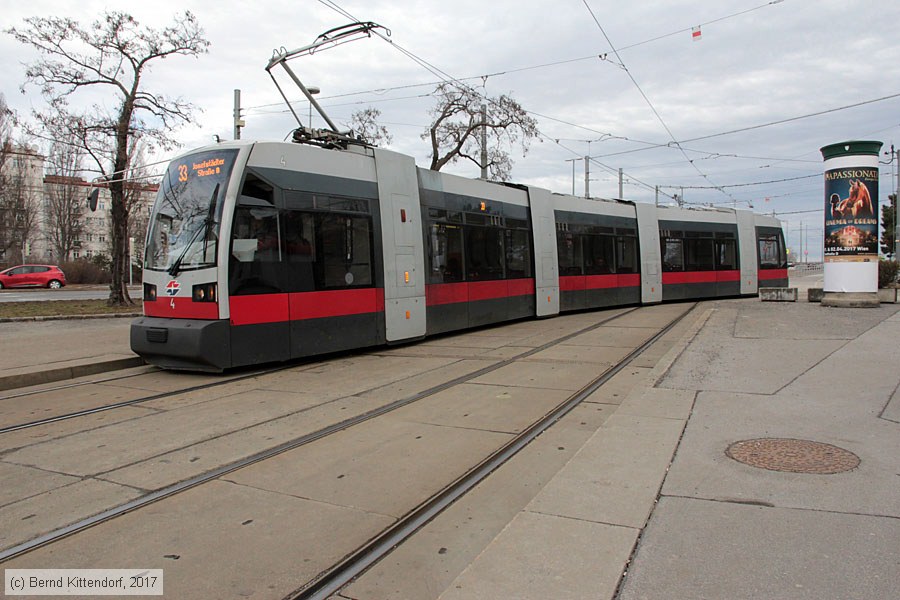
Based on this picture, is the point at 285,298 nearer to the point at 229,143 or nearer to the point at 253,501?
the point at 229,143

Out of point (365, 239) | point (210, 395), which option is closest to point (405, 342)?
point (365, 239)

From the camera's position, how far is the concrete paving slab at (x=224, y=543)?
10.4 ft

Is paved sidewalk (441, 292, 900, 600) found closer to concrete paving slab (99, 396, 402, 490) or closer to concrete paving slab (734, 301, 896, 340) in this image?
concrete paving slab (99, 396, 402, 490)

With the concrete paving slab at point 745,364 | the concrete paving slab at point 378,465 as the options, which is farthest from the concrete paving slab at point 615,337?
the concrete paving slab at point 378,465

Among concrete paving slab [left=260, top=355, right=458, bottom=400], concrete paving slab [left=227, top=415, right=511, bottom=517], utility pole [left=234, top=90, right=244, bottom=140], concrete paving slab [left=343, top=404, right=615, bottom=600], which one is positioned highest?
utility pole [left=234, top=90, right=244, bottom=140]

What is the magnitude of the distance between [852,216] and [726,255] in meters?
7.99

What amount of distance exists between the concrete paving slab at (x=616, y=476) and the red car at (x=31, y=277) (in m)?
39.5

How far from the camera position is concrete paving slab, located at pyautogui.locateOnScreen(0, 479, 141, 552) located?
12.4 ft

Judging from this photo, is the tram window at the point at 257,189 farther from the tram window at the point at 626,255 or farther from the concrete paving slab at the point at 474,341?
the tram window at the point at 626,255

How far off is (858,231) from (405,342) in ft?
42.4

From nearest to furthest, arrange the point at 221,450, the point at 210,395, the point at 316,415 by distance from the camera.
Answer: the point at 221,450, the point at 316,415, the point at 210,395

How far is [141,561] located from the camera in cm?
338

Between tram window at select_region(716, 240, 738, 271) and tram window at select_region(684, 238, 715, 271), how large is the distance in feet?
1.23

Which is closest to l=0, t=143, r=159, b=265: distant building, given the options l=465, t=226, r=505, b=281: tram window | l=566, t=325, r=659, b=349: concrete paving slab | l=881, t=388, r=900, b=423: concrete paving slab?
l=465, t=226, r=505, b=281: tram window
